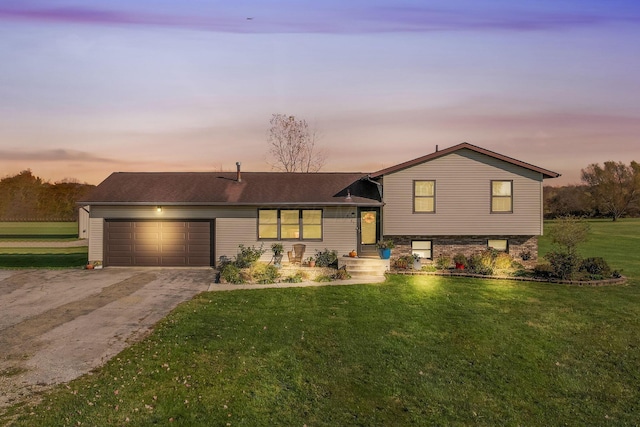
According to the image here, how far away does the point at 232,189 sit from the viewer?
66.2 feet

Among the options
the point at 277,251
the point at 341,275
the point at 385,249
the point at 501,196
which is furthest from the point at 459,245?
the point at 277,251

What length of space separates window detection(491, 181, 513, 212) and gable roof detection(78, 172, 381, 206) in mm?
5431

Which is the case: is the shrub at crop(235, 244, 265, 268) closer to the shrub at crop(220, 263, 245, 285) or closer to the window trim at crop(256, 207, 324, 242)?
the window trim at crop(256, 207, 324, 242)

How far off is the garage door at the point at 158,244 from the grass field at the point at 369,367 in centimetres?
700

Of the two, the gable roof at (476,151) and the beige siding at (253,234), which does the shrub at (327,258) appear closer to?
the beige siding at (253,234)

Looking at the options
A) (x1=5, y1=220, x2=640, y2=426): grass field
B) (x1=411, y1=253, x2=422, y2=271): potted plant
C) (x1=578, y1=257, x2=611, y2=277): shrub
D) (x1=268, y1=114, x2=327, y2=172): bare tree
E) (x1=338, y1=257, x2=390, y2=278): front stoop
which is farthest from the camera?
(x1=268, y1=114, x2=327, y2=172): bare tree

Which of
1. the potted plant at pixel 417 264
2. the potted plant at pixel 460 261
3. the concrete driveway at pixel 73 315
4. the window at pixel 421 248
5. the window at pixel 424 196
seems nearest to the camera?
the concrete driveway at pixel 73 315

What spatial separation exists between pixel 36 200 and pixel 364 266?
69.6 m

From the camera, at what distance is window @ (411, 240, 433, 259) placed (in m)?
19.8

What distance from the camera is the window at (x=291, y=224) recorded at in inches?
752

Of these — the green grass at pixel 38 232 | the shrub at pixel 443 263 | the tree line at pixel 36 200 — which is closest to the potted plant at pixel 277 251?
the shrub at pixel 443 263

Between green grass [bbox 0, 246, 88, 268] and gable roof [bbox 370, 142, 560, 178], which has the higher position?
gable roof [bbox 370, 142, 560, 178]

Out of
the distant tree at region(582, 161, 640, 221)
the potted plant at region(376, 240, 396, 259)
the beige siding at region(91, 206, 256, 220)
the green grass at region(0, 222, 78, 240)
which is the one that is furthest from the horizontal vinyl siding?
the distant tree at region(582, 161, 640, 221)

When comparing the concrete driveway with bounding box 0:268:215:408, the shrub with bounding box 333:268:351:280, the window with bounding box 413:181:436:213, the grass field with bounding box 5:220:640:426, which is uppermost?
the window with bounding box 413:181:436:213
